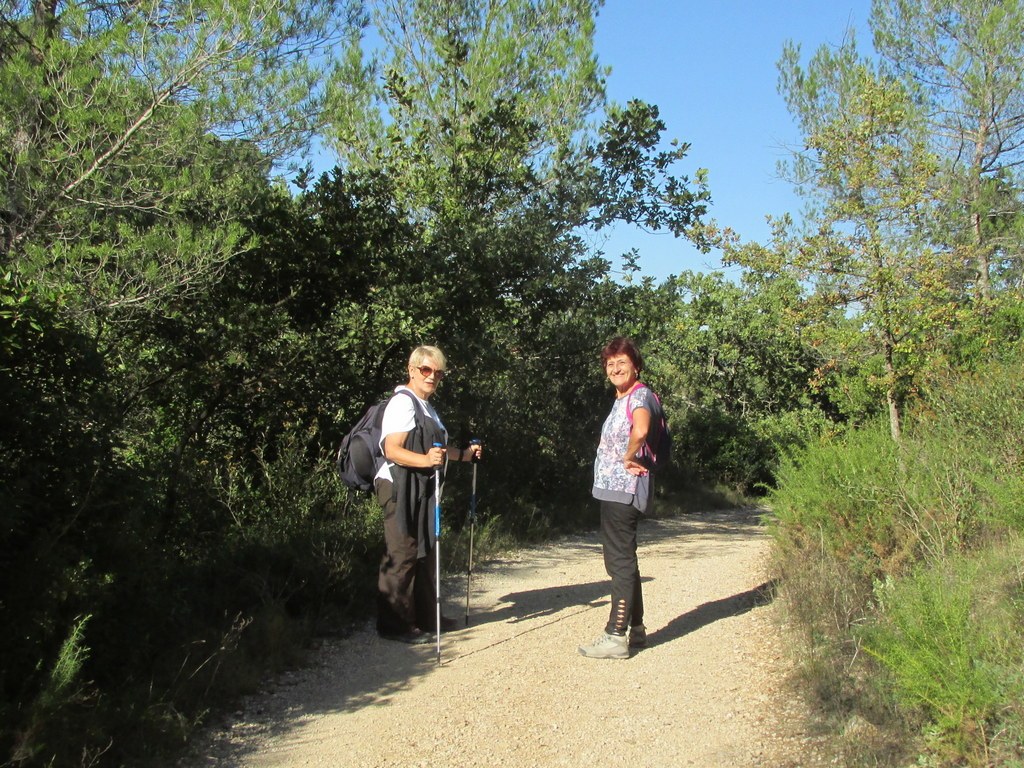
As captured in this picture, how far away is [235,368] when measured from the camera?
823 centimetres

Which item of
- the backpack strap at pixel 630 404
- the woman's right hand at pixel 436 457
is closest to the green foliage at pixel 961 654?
the backpack strap at pixel 630 404

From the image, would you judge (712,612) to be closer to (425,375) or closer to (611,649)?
(611,649)

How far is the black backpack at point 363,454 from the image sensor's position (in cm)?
626

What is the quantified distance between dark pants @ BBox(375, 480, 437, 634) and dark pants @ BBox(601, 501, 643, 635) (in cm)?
126

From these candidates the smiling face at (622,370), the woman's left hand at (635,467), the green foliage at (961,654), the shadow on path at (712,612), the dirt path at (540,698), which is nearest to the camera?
the green foliage at (961,654)

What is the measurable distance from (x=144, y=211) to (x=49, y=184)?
2.06 ft

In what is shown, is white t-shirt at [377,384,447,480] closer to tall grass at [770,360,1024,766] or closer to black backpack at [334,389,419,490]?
black backpack at [334,389,419,490]

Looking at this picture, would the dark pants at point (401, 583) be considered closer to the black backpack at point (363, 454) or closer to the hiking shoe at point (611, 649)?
the black backpack at point (363, 454)

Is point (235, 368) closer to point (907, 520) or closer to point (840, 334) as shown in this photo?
point (907, 520)

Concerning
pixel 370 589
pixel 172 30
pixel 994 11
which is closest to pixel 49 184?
pixel 172 30

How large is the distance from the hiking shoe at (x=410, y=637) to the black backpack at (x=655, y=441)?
1.85 meters

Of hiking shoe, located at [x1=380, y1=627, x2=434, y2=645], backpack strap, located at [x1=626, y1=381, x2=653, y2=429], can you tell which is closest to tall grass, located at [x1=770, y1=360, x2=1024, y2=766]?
backpack strap, located at [x1=626, y1=381, x2=653, y2=429]

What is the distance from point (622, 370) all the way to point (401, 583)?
78.0 inches

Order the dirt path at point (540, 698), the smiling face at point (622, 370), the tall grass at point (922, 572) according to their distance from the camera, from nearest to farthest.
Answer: the tall grass at point (922, 572)
the dirt path at point (540, 698)
the smiling face at point (622, 370)
